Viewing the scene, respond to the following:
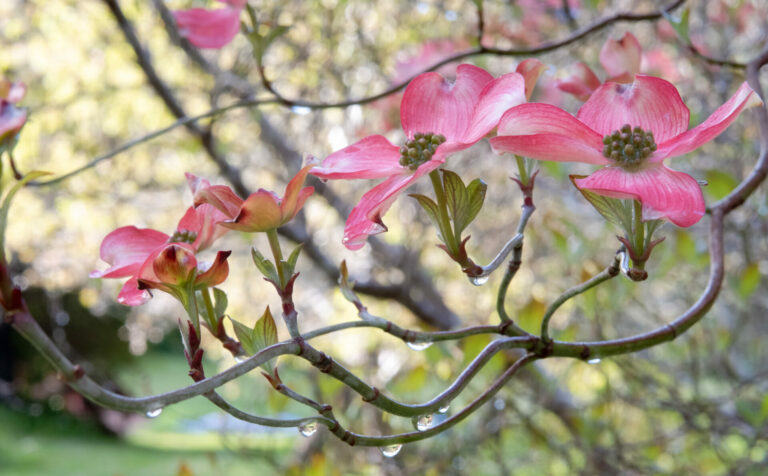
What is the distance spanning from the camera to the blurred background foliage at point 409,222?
134 centimetres

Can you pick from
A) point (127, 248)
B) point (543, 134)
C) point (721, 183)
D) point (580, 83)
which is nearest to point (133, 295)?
point (127, 248)

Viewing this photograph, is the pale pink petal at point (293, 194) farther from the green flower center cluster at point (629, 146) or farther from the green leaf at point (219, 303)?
the green flower center cluster at point (629, 146)

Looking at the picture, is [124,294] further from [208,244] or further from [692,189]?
[692,189]

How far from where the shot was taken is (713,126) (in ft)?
1.19

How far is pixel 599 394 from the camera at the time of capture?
4.36 feet

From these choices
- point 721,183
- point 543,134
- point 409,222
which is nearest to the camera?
point 543,134

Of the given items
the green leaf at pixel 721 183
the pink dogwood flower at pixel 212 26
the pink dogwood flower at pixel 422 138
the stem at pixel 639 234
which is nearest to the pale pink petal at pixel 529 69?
the pink dogwood flower at pixel 422 138

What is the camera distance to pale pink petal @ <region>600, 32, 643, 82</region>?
0.61 metres

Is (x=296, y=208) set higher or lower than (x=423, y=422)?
higher

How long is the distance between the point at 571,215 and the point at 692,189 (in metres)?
1.93

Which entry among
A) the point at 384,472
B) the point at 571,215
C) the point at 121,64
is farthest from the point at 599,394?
the point at 121,64

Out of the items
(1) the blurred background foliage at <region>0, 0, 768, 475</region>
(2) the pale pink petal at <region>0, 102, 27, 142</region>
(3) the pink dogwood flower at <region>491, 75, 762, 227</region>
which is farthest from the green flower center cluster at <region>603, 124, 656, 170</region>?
(1) the blurred background foliage at <region>0, 0, 768, 475</region>

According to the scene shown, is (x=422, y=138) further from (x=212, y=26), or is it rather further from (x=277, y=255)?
(x=212, y=26)

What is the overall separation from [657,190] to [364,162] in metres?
0.16
